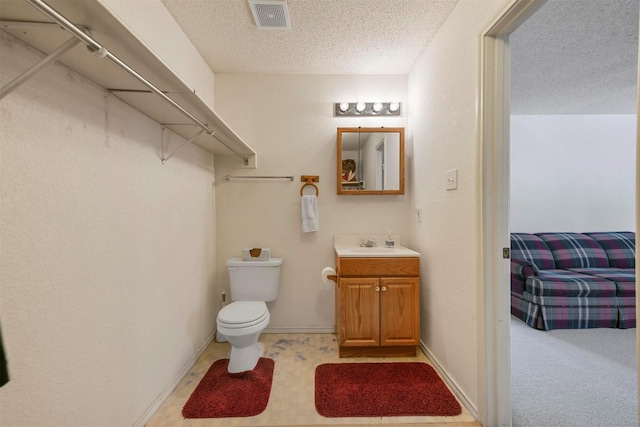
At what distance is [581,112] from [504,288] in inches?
138

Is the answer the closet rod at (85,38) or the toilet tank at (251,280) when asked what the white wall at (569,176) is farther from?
the closet rod at (85,38)

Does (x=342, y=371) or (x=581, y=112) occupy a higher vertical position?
(x=581, y=112)

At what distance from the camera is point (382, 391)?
59.0 inches

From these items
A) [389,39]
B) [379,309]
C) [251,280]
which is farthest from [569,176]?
[251,280]

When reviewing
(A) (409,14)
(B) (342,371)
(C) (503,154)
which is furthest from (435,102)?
(B) (342,371)

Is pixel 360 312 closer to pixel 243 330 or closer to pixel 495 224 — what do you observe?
pixel 243 330

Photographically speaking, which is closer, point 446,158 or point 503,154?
point 503,154

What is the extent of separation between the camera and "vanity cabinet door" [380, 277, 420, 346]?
1840 mm

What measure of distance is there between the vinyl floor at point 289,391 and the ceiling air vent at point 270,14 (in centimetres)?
235

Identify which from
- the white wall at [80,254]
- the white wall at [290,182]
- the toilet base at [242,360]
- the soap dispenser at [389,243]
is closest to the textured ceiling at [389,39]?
the white wall at [290,182]

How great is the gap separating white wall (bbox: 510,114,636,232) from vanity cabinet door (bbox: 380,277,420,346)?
2260mm

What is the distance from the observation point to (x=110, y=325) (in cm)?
107

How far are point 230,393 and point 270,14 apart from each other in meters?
2.37

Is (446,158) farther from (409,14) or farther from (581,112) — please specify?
(581,112)
